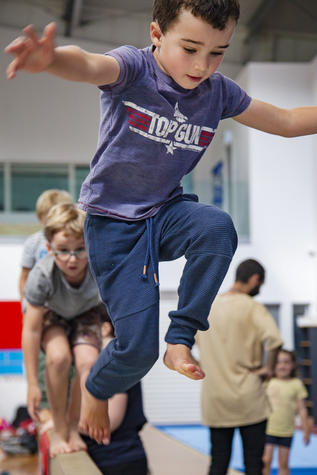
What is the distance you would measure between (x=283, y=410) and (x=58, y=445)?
2.33m

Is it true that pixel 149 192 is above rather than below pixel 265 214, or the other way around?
below

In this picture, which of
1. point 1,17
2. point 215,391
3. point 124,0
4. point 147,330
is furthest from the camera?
point 1,17

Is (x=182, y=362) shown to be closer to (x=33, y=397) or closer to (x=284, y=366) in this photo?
(x=33, y=397)

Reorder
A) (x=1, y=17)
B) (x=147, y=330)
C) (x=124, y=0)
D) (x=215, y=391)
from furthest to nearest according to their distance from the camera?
(x=1, y=17) < (x=124, y=0) < (x=215, y=391) < (x=147, y=330)

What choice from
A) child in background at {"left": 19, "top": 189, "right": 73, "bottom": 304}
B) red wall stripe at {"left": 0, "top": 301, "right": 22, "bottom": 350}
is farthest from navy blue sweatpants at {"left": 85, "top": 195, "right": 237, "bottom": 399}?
red wall stripe at {"left": 0, "top": 301, "right": 22, "bottom": 350}

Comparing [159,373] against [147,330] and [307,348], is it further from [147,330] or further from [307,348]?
[147,330]

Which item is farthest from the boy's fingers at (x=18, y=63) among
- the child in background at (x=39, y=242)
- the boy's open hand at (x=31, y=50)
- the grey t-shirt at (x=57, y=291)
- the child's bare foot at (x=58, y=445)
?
the child in background at (x=39, y=242)

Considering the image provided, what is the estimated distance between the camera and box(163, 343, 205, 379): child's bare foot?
1.56 meters

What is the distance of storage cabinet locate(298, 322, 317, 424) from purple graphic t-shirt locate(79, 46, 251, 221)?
25.4ft

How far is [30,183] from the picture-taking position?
33.1ft

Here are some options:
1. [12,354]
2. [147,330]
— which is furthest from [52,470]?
[12,354]

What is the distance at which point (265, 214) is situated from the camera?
35.6 feet

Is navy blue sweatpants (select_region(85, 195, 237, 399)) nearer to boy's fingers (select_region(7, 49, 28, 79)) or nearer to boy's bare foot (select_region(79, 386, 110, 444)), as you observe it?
boy's bare foot (select_region(79, 386, 110, 444))

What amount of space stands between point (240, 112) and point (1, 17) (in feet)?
36.1
